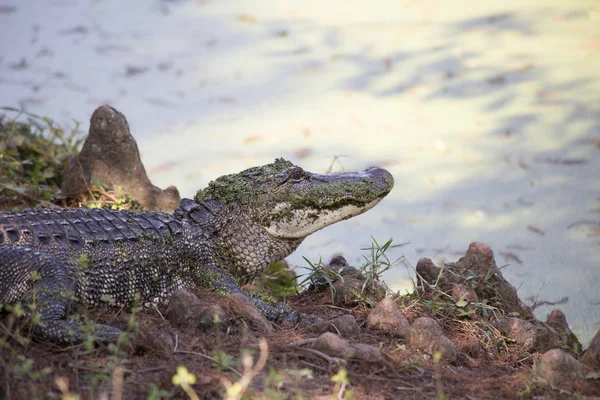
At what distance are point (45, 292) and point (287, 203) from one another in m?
1.39

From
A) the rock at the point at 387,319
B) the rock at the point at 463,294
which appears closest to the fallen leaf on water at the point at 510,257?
the rock at the point at 463,294

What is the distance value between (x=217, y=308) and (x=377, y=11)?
309 inches

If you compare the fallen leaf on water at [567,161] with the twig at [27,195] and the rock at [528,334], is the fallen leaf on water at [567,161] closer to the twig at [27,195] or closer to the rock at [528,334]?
the rock at [528,334]

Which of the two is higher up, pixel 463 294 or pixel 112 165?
pixel 112 165

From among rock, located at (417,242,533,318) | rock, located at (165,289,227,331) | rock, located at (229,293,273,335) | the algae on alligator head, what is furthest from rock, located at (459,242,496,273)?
rock, located at (165,289,227,331)

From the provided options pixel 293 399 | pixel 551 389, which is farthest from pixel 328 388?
pixel 551 389

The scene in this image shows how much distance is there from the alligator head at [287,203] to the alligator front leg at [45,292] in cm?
99

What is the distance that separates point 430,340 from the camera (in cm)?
349

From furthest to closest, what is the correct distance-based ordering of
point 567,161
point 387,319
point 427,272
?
point 567,161, point 427,272, point 387,319

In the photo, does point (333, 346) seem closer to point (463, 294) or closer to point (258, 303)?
point (258, 303)

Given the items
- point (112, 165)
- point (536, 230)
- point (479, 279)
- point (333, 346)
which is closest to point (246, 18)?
point (112, 165)

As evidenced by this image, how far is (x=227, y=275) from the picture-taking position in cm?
412

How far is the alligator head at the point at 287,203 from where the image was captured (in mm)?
4184

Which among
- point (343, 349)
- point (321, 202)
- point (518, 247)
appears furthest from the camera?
point (518, 247)
